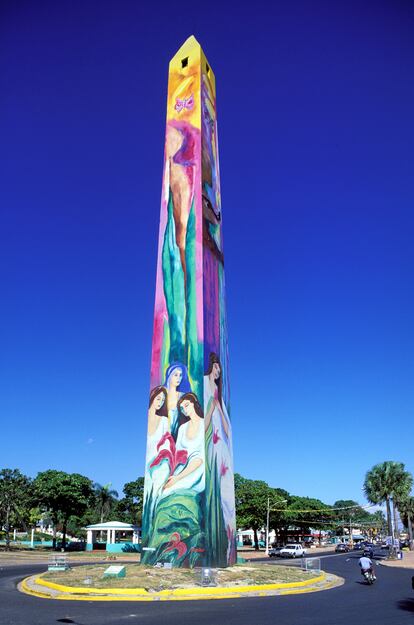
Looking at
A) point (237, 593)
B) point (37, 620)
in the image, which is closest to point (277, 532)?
point (237, 593)

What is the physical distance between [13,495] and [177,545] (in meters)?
46.1

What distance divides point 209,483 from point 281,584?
6.66 m

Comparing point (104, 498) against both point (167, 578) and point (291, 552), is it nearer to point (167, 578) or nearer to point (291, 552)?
point (291, 552)

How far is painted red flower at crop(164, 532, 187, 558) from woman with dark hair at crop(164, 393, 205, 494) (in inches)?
83.9

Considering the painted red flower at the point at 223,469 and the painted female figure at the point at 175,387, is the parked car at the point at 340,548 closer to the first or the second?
the painted red flower at the point at 223,469

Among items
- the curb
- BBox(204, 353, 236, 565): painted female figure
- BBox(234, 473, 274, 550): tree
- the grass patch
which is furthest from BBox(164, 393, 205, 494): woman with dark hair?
BBox(234, 473, 274, 550): tree

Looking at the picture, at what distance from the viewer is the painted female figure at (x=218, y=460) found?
26.5 meters

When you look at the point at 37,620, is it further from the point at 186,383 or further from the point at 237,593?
the point at 186,383

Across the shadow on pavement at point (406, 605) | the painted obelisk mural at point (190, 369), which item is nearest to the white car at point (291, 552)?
the painted obelisk mural at point (190, 369)

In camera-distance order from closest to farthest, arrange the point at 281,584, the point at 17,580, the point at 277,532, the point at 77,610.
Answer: the point at 77,610
the point at 281,584
the point at 17,580
the point at 277,532

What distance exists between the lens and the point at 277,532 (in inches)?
3831

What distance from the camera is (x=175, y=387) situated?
28.4m

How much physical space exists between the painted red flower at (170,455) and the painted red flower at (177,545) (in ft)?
9.89

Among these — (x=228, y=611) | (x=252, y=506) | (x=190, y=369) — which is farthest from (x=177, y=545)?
(x=252, y=506)
